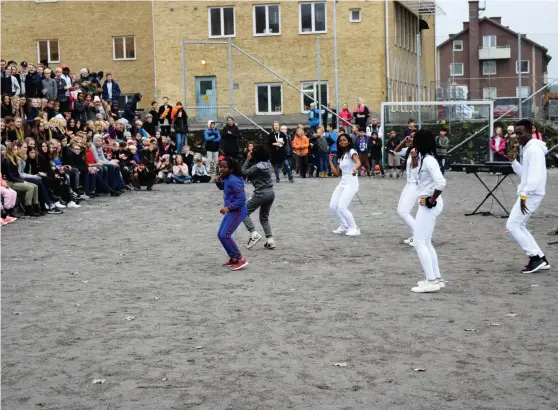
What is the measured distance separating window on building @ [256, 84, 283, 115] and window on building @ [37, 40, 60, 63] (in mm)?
13878

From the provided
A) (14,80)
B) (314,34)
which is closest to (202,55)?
(314,34)

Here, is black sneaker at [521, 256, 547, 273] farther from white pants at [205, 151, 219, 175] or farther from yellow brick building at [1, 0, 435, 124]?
yellow brick building at [1, 0, 435, 124]

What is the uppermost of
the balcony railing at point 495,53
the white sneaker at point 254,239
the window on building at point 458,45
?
the window on building at point 458,45

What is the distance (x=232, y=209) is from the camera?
14367 millimetres

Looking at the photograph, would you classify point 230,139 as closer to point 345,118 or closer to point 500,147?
point 345,118

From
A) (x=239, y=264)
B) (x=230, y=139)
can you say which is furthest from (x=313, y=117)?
(x=239, y=264)

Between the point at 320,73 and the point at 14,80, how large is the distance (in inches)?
751

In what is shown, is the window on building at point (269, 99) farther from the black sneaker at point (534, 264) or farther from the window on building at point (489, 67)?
the window on building at point (489, 67)

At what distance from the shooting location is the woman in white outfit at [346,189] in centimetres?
1808

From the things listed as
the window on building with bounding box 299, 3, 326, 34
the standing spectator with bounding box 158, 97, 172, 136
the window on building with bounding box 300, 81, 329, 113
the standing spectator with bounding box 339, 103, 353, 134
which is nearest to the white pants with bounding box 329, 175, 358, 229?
the standing spectator with bounding box 158, 97, 172, 136

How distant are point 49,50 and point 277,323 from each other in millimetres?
47258

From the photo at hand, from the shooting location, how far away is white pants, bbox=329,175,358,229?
711 inches

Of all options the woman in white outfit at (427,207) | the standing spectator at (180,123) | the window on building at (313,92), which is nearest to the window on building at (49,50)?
the window on building at (313,92)

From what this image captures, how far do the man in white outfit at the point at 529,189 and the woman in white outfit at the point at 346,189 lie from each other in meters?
4.95
